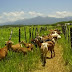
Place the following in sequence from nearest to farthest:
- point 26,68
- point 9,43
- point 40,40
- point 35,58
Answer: point 26,68 → point 35,58 → point 9,43 → point 40,40

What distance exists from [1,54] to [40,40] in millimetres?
5152

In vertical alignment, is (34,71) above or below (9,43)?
below

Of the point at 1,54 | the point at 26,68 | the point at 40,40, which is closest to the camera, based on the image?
the point at 26,68

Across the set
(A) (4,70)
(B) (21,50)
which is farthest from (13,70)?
(B) (21,50)

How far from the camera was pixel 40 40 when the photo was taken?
46.1 feet

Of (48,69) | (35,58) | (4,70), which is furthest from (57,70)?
(4,70)

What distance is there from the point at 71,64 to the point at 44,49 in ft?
9.16

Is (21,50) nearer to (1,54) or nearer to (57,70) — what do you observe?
(1,54)

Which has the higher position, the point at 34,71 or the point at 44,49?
the point at 44,49

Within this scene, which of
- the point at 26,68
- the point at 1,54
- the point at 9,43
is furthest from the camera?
the point at 9,43

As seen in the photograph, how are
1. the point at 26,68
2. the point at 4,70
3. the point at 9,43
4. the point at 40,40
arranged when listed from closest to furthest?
the point at 4,70 → the point at 26,68 → the point at 9,43 → the point at 40,40

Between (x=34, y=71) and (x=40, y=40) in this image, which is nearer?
(x=34, y=71)

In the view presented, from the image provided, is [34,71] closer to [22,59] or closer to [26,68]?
[26,68]

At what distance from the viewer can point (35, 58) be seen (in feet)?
33.7
